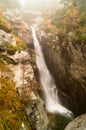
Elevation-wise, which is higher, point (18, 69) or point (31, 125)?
point (18, 69)

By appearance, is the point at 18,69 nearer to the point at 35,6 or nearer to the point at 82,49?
the point at 82,49

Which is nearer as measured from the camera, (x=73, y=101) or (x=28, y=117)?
(x=28, y=117)

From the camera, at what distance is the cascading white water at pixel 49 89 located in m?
16.5

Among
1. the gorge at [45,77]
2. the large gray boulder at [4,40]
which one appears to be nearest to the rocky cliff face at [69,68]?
the gorge at [45,77]

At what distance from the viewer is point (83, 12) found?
17594mm

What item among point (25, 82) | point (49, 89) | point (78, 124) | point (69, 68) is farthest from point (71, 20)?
point (78, 124)

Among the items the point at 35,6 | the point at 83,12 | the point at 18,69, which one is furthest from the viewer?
the point at 35,6

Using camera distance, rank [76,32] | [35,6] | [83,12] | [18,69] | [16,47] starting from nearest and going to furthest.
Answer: [18,69]
[16,47]
[76,32]
[83,12]
[35,6]

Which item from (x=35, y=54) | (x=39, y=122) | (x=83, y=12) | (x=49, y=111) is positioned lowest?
(x=49, y=111)

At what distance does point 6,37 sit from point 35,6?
28972 millimetres

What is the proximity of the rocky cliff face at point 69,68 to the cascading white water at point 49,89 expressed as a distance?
39cm

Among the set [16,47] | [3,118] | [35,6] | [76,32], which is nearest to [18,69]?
[16,47]

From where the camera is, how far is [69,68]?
633 inches

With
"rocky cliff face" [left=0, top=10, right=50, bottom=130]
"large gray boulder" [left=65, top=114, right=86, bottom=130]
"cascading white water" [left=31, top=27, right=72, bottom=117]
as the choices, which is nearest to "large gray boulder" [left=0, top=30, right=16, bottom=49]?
"rocky cliff face" [left=0, top=10, right=50, bottom=130]
